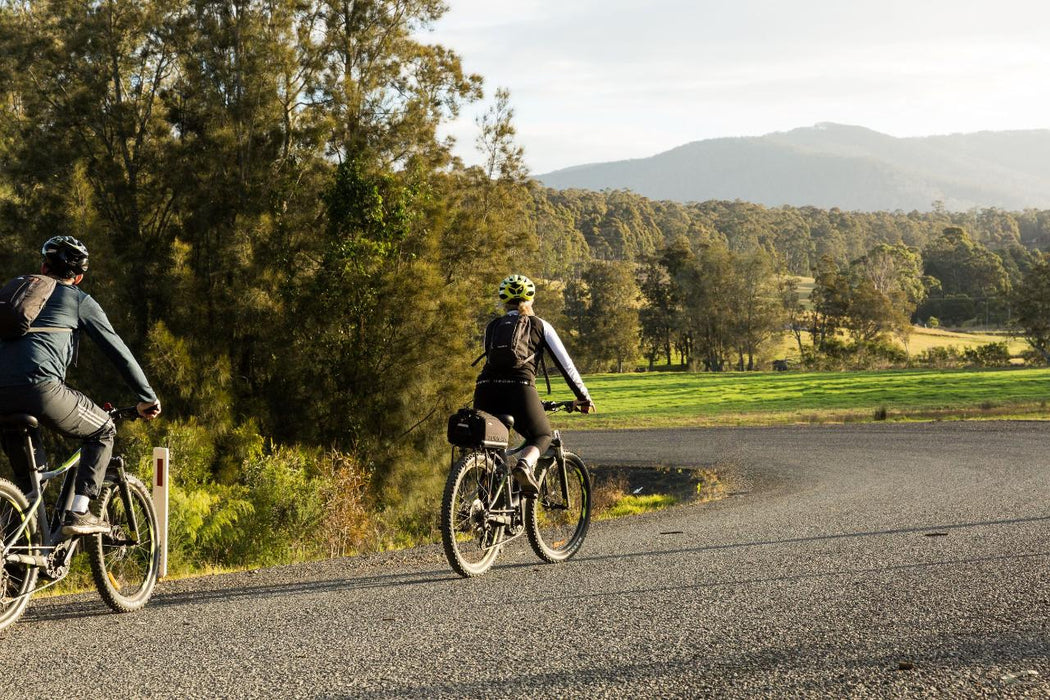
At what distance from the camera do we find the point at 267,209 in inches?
842

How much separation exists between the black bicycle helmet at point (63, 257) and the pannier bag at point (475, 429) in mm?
2603

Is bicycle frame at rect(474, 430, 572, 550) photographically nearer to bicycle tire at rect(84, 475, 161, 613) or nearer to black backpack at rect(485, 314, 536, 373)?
black backpack at rect(485, 314, 536, 373)

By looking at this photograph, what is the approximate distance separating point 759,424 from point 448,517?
28123 mm

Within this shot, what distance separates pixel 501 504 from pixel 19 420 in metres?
3.28

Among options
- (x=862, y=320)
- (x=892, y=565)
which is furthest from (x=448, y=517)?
(x=862, y=320)

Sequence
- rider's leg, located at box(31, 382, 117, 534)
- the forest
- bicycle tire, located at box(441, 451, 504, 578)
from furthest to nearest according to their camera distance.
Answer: the forest
bicycle tire, located at box(441, 451, 504, 578)
rider's leg, located at box(31, 382, 117, 534)

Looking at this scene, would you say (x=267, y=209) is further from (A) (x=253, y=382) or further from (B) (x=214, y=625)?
(B) (x=214, y=625)

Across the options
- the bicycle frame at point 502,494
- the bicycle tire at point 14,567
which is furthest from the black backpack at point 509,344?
the bicycle tire at point 14,567

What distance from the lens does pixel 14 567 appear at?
5.31 metres

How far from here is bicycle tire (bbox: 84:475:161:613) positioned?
5.77m

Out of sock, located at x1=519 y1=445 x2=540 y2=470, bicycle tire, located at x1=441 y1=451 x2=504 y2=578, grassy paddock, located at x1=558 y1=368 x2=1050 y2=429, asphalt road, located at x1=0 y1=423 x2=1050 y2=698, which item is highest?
sock, located at x1=519 y1=445 x2=540 y2=470

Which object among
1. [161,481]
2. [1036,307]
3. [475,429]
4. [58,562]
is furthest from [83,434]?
[1036,307]

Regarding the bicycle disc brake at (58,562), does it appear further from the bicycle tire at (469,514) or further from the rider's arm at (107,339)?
the bicycle tire at (469,514)

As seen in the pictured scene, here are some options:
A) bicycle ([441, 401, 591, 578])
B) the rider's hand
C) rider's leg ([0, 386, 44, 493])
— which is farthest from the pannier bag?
rider's leg ([0, 386, 44, 493])
